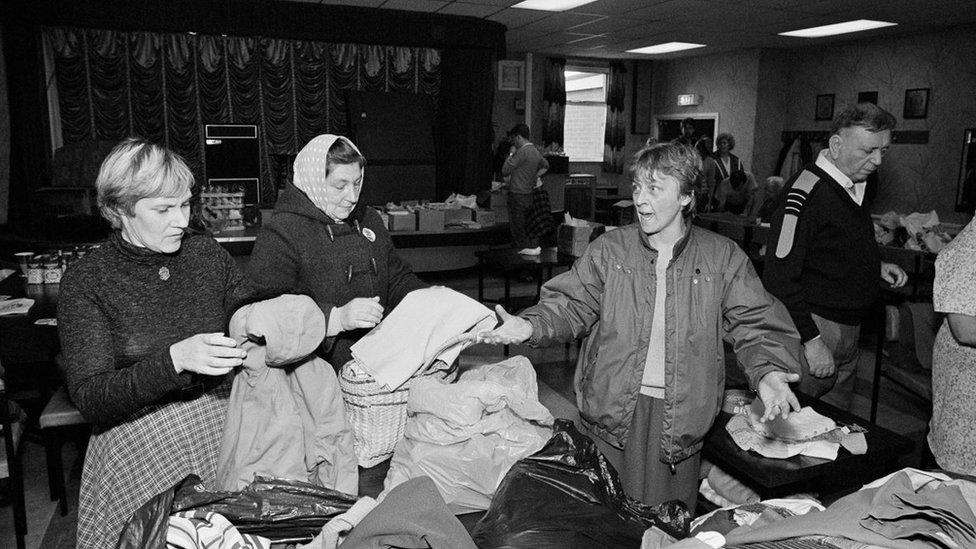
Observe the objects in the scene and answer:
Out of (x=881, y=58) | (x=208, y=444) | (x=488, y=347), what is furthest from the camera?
(x=881, y=58)

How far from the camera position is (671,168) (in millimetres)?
1999

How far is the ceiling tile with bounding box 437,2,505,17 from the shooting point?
7.63m

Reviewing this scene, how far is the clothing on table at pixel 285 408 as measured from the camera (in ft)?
5.33

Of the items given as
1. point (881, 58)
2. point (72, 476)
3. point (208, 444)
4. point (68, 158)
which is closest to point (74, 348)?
point (208, 444)

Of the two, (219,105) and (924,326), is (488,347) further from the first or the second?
(219,105)

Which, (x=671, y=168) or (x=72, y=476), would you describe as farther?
(x=72, y=476)

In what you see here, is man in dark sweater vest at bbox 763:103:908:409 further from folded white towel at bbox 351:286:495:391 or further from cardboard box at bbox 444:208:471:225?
cardboard box at bbox 444:208:471:225

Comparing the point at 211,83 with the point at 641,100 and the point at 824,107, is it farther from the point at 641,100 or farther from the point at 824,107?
the point at 824,107

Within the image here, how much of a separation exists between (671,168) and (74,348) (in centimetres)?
164

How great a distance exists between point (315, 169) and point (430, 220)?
4.95 m

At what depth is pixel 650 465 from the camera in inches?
81.2

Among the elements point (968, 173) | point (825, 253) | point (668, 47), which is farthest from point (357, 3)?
point (968, 173)

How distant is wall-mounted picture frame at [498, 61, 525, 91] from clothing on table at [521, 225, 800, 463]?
812 centimetres

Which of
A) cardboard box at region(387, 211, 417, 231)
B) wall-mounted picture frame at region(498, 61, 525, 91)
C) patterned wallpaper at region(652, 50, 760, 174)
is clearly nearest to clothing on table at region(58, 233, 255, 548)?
cardboard box at region(387, 211, 417, 231)
